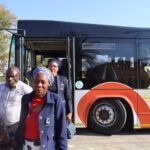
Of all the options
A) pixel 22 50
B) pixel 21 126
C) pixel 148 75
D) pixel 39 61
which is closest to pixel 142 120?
pixel 148 75

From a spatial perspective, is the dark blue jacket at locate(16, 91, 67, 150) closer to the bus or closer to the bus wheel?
the bus

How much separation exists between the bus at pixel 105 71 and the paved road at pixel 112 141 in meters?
0.24

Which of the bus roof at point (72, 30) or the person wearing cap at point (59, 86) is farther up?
the bus roof at point (72, 30)

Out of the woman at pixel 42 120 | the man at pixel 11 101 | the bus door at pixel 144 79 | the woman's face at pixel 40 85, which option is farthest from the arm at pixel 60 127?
the bus door at pixel 144 79

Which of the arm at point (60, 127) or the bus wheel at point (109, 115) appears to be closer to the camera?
the arm at point (60, 127)

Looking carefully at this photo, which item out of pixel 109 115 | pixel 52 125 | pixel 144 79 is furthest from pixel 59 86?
pixel 144 79

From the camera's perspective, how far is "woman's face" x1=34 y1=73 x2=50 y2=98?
236 cm

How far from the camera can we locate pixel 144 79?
6172mm

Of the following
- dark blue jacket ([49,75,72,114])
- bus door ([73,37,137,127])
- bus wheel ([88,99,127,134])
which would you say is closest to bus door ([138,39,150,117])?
bus door ([73,37,137,127])

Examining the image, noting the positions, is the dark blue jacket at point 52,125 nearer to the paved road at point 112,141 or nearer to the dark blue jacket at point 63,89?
the dark blue jacket at point 63,89

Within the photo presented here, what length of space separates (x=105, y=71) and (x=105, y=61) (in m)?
0.25

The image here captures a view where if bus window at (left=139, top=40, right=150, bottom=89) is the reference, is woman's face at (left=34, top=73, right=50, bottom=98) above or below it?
below

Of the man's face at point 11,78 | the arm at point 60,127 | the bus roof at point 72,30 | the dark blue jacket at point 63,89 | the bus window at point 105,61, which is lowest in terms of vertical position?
the arm at point 60,127

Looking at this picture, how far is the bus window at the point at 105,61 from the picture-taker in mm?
6070
